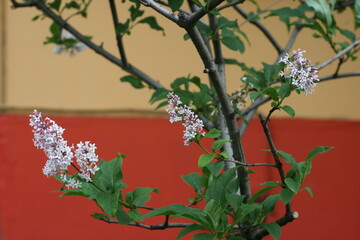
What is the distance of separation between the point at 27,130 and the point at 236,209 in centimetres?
130

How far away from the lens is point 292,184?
0.79m

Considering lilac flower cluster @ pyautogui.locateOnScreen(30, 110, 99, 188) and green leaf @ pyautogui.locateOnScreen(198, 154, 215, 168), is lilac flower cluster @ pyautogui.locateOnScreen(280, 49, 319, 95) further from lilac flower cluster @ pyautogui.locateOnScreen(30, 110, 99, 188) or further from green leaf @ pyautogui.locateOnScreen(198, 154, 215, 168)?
lilac flower cluster @ pyautogui.locateOnScreen(30, 110, 99, 188)

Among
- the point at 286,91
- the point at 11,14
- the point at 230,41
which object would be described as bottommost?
the point at 286,91

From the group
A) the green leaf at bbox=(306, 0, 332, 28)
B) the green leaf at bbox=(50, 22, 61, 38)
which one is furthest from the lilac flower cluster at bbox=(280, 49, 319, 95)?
the green leaf at bbox=(50, 22, 61, 38)

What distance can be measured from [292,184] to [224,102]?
0.15 m

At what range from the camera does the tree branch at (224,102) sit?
0.82m

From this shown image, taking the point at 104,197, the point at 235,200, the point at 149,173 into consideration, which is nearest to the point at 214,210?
the point at 235,200

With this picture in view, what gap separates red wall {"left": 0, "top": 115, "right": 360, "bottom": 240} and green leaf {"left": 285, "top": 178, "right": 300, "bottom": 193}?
1.20 m

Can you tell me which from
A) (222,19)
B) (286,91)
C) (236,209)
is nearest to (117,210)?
(236,209)

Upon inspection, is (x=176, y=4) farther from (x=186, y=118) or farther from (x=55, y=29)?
(x=55, y=29)

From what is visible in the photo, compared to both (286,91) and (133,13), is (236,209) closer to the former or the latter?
(286,91)

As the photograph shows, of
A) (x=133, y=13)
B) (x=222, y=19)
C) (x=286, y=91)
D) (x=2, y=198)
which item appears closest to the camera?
(x=286, y=91)

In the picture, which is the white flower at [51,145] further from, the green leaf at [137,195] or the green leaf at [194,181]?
the green leaf at [194,181]

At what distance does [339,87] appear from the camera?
2.24m
